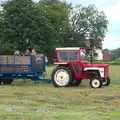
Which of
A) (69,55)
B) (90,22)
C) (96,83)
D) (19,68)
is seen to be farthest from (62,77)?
(90,22)

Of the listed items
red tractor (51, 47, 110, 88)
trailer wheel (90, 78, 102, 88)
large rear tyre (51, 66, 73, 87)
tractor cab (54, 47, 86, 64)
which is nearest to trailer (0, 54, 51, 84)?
large rear tyre (51, 66, 73, 87)

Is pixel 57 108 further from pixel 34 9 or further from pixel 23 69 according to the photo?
pixel 34 9

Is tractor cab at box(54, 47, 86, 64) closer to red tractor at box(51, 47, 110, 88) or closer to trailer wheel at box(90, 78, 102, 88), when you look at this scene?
red tractor at box(51, 47, 110, 88)

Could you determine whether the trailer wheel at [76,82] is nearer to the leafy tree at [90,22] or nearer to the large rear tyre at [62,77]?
the large rear tyre at [62,77]

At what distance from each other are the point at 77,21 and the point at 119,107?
9862 cm

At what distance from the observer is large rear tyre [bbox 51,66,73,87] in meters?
20.7

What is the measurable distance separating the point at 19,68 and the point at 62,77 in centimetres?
251

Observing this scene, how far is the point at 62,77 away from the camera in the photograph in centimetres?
2080

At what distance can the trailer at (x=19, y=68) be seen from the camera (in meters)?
21.8

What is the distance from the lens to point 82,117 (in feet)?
33.1

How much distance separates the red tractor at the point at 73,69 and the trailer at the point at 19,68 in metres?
1.24

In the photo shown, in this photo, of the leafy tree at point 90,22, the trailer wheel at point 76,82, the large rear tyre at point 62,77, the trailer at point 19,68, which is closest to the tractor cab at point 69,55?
the large rear tyre at point 62,77

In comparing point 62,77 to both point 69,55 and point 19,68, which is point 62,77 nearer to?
point 69,55

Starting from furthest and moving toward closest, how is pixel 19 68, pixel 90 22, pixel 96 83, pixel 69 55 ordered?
pixel 90 22 < pixel 19 68 < pixel 69 55 < pixel 96 83
